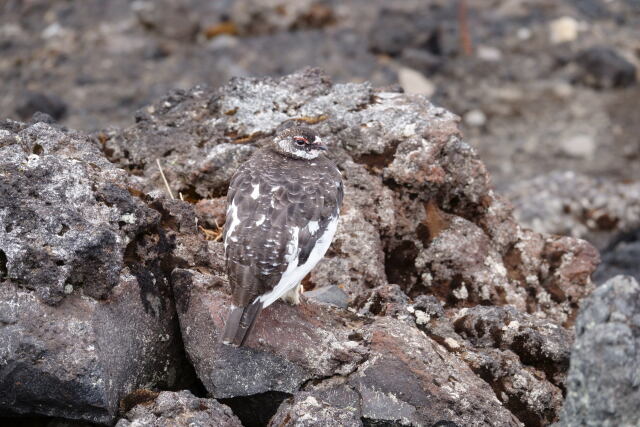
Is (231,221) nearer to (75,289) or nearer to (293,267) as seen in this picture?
(293,267)

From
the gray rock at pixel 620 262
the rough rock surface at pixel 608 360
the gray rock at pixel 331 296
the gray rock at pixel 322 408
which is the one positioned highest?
the rough rock surface at pixel 608 360

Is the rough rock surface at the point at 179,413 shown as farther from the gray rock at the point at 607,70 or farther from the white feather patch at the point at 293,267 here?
the gray rock at the point at 607,70

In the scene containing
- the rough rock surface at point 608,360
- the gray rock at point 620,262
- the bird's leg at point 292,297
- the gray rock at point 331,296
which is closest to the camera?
the rough rock surface at point 608,360

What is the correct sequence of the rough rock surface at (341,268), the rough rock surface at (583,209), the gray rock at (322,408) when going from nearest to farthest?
the gray rock at (322,408), the rough rock surface at (341,268), the rough rock surface at (583,209)

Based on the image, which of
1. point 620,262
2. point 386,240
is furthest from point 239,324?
point 620,262

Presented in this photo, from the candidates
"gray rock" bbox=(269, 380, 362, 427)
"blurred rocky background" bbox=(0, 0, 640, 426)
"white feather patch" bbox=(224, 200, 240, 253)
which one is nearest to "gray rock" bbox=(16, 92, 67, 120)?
"blurred rocky background" bbox=(0, 0, 640, 426)

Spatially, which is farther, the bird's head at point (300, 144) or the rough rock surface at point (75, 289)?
the bird's head at point (300, 144)

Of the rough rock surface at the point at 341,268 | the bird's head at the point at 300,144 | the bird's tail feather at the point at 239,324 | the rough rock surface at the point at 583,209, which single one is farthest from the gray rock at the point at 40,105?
the bird's tail feather at the point at 239,324

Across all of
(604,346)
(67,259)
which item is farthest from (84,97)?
(604,346)
